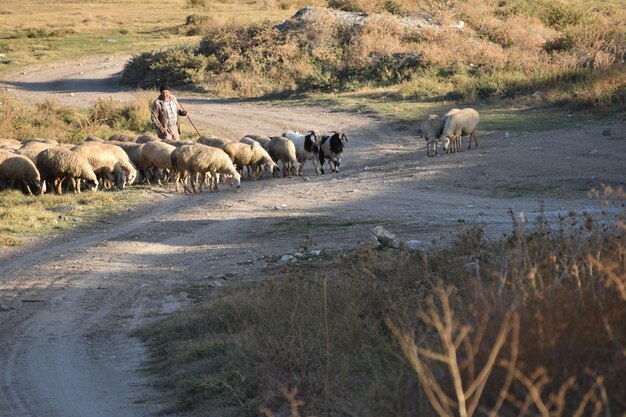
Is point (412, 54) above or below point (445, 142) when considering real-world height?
above

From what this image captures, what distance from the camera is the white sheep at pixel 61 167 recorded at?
704 inches

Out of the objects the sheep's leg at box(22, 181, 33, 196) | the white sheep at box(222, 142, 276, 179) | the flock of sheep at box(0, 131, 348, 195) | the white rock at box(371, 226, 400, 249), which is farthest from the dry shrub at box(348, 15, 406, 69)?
the white rock at box(371, 226, 400, 249)

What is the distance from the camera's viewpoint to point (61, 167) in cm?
1786

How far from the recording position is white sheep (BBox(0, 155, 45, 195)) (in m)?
17.7

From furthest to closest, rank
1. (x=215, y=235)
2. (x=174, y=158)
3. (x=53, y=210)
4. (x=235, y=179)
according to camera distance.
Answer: (x=235, y=179) < (x=174, y=158) < (x=53, y=210) < (x=215, y=235)

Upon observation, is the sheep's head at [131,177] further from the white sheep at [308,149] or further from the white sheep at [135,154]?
the white sheep at [308,149]

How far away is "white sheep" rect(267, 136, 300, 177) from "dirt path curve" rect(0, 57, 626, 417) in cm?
65

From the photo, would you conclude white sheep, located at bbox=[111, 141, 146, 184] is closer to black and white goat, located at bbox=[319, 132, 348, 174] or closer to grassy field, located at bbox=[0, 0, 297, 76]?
black and white goat, located at bbox=[319, 132, 348, 174]

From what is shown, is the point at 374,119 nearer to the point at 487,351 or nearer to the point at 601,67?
the point at 601,67

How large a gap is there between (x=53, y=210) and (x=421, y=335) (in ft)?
38.5

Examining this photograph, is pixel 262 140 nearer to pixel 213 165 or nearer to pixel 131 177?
pixel 213 165

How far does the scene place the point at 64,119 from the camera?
26.7 metres

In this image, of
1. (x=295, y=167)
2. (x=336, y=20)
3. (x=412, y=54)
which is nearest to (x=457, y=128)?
(x=295, y=167)

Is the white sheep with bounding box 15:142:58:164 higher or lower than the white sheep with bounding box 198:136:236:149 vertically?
higher
